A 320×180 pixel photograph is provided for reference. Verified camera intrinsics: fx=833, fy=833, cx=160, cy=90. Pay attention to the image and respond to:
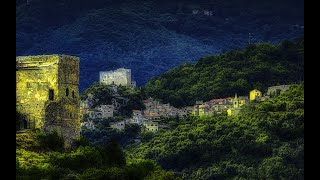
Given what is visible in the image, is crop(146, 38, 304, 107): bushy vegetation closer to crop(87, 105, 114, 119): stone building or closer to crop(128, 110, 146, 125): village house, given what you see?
crop(128, 110, 146, 125): village house

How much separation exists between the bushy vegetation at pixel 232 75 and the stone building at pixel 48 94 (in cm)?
2421

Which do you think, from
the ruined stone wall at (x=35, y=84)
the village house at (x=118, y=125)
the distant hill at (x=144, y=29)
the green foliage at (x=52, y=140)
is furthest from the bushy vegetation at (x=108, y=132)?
the green foliage at (x=52, y=140)

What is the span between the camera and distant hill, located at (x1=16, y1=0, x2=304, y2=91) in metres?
52.7

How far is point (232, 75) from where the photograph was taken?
41.6m

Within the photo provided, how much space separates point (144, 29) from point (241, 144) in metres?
25.2

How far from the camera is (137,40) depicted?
5475cm

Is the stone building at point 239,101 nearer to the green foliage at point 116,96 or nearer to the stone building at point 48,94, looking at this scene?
the green foliage at point 116,96

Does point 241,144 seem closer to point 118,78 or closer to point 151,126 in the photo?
point 151,126

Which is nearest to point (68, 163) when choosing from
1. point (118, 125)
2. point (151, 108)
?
point (118, 125)
